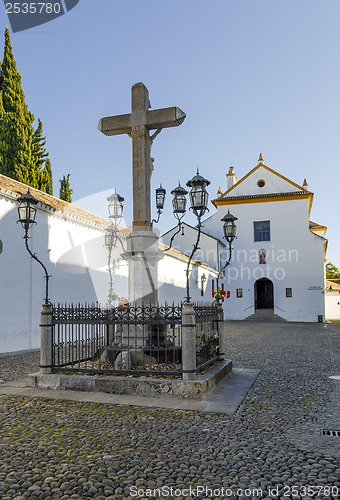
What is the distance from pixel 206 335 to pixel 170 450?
336 cm

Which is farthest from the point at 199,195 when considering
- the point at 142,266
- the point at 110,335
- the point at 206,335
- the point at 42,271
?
the point at 42,271

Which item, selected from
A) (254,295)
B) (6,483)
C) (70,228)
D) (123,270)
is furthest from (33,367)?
(254,295)

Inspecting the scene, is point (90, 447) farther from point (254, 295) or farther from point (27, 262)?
point (254, 295)

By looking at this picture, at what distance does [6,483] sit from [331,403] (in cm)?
423

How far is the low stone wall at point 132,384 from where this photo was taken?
18.2 ft

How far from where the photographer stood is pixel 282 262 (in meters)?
27.4

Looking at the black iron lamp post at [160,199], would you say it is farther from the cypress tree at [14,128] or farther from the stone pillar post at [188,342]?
the cypress tree at [14,128]

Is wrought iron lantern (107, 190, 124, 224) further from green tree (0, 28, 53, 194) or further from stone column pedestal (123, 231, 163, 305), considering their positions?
green tree (0, 28, 53, 194)

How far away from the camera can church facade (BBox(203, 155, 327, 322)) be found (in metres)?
26.7

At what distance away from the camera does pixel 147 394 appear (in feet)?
18.7

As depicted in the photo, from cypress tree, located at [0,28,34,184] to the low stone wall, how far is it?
16.3 m

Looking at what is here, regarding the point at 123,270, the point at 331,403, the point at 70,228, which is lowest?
the point at 331,403

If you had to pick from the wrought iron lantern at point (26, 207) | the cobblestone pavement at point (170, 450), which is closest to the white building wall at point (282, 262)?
the wrought iron lantern at point (26, 207)

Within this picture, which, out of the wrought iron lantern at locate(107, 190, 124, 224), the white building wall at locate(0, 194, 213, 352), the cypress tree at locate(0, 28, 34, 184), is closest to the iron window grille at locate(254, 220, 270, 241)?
the white building wall at locate(0, 194, 213, 352)
